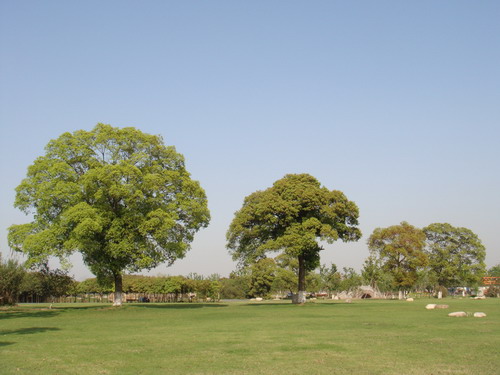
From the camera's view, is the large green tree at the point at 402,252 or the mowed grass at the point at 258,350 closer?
the mowed grass at the point at 258,350

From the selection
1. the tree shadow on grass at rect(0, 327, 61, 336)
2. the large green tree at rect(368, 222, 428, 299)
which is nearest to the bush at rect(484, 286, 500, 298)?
the large green tree at rect(368, 222, 428, 299)

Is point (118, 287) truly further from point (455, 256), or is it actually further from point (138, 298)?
point (455, 256)

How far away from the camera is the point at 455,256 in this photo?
9300 centimetres

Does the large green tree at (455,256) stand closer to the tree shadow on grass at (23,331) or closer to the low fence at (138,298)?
the low fence at (138,298)

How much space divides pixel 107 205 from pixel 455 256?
239 ft

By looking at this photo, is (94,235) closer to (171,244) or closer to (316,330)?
(171,244)

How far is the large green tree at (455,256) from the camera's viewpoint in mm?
91875

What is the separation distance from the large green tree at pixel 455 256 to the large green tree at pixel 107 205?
62.6 metres

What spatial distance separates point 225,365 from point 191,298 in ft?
258

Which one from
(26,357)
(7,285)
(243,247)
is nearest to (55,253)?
(7,285)

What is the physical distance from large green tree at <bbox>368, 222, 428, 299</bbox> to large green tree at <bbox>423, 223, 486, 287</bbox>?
404 inches

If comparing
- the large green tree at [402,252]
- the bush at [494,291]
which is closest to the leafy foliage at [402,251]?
the large green tree at [402,252]

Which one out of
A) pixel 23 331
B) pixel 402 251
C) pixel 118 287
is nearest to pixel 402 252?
pixel 402 251

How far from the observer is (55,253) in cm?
4028
